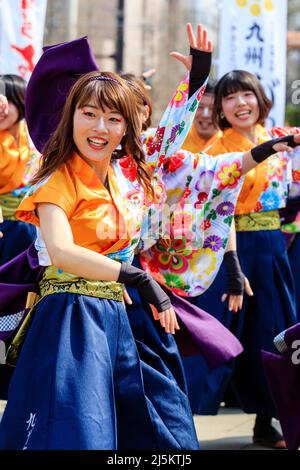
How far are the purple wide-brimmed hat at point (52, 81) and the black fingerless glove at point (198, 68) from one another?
0.38 meters

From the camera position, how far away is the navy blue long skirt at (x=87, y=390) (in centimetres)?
306

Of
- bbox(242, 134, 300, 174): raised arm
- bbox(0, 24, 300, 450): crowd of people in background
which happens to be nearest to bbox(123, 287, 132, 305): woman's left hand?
bbox(0, 24, 300, 450): crowd of people in background

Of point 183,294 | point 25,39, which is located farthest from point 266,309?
point 25,39

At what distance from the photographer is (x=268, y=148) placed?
4.04 metres

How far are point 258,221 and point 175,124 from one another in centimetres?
122

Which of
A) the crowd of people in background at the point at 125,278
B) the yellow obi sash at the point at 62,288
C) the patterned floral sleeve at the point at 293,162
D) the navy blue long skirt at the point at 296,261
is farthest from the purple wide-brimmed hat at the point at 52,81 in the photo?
the navy blue long skirt at the point at 296,261

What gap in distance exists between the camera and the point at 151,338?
367cm

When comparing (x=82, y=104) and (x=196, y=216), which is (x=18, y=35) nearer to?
(x=196, y=216)

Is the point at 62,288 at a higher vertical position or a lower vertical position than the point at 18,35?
lower

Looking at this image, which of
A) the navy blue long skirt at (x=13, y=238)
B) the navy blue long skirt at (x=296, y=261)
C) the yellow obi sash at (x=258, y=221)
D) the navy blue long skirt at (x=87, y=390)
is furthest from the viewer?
the navy blue long skirt at (x=13, y=238)

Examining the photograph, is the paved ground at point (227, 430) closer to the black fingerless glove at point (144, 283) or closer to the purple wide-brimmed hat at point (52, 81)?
the black fingerless glove at point (144, 283)

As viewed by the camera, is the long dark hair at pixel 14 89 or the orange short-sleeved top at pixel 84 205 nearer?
the orange short-sleeved top at pixel 84 205

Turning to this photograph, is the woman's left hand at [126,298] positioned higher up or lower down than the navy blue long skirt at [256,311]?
higher up

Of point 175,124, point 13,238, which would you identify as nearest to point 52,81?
point 175,124
